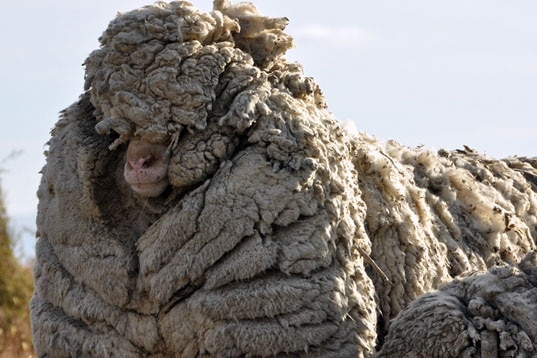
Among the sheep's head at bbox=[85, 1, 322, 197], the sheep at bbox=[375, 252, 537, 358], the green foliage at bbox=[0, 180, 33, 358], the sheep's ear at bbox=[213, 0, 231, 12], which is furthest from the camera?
the green foliage at bbox=[0, 180, 33, 358]

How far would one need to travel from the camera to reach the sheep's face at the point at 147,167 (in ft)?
18.3

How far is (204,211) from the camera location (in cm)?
551

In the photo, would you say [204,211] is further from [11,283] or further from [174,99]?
[11,283]

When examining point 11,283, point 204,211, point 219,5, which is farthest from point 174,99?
point 11,283

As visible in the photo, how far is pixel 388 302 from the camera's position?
6031 millimetres

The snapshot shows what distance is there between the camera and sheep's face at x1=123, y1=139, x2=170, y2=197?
18.3 ft

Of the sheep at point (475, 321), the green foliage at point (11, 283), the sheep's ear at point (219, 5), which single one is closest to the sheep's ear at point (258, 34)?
the sheep's ear at point (219, 5)

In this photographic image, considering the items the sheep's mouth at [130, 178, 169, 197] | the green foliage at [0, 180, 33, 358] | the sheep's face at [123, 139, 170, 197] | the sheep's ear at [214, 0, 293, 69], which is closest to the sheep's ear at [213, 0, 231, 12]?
the sheep's ear at [214, 0, 293, 69]

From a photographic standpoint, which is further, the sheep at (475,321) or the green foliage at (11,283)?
the green foliage at (11,283)

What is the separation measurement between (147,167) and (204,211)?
324 mm

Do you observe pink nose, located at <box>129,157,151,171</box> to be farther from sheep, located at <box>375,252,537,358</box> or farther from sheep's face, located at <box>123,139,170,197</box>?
sheep, located at <box>375,252,537,358</box>

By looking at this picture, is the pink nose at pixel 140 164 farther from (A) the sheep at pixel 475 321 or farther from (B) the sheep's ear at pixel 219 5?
(A) the sheep at pixel 475 321

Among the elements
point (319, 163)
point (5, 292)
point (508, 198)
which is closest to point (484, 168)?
point (508, 198)

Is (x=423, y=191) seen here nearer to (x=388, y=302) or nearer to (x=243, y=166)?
(x=388, y=302)
